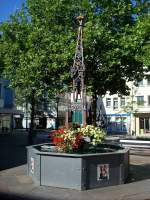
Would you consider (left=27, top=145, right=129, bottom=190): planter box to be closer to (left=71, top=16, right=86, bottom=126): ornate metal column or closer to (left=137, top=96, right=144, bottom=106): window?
(left=71, top=16, right=86, bottom=126): ornate metal column

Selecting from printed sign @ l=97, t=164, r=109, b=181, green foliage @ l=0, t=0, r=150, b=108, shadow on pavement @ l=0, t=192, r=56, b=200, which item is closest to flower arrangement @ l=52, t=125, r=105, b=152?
printed sign @ l=97, t=164, r=109, b=181

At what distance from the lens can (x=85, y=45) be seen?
87.2ft

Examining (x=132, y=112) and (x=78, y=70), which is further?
(x=132, y=112)

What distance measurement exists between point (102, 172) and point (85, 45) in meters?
15.3

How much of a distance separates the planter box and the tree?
1449 cm

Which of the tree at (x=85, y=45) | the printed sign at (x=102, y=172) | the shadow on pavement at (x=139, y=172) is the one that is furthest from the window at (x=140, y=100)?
the printed sign at (x=102, y=172)

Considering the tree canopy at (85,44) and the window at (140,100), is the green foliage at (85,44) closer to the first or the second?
the tree canopy at (85,44)

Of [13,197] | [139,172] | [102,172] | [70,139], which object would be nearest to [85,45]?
[139,172]

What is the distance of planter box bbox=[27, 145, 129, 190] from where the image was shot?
466 inches

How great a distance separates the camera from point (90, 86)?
26.7m

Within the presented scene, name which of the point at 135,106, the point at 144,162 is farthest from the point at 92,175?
the point at 135,106

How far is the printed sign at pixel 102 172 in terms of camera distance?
12.1 m

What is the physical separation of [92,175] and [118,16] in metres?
18.7

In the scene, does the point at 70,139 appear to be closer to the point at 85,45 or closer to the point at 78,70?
the point at 78,70
